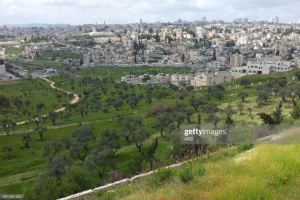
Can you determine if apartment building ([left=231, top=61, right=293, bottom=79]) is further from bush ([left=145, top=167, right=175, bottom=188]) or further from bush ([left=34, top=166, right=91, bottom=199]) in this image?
bush ([left=145, top=167, right=175, bottom=188])

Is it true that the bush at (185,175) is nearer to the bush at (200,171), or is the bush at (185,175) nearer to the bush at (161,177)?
the bush at (200,171)

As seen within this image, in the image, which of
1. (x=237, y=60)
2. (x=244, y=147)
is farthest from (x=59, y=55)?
(x=244, y=147)

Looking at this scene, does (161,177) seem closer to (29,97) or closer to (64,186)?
(64,186)

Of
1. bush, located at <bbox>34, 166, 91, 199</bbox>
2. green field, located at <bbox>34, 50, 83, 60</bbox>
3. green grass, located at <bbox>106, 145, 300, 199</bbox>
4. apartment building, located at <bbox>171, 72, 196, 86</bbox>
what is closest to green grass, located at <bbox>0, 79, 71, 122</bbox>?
bush, located at <bbox>34, 166, 91, 199</bbox>

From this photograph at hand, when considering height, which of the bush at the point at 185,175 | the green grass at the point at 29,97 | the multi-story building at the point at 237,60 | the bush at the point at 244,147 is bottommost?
the green grass at the point at 29,97

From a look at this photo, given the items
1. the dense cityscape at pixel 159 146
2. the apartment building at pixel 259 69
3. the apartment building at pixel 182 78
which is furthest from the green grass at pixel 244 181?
the apartment building at pixel 259 69

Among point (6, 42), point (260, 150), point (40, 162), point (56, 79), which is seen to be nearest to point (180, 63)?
point (56, 79)

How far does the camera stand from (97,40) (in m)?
173

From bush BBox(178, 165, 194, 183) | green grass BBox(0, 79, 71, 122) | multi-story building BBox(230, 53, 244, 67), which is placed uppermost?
multi-story building BBox(230, 53, 244, 67)

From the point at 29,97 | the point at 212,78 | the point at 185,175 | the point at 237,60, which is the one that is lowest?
the point at 29,97

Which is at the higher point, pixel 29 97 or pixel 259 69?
pixel 259 69

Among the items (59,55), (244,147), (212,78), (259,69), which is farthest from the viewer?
(59,55)

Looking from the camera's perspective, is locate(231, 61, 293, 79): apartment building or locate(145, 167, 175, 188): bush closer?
locate(145, 167, 175, 188): bush

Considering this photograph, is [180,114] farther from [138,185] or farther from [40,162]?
[138,185]
